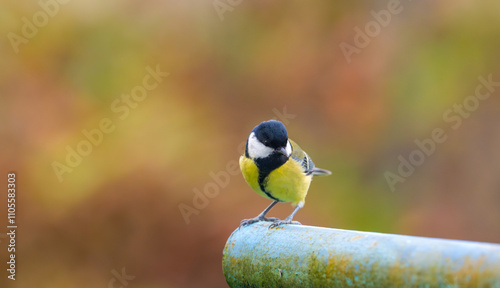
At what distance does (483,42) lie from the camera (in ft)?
23.5

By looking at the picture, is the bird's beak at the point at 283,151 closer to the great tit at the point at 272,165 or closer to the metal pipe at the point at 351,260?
the great tit at the point at 272,165

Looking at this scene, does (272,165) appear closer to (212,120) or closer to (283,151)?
(283,151)

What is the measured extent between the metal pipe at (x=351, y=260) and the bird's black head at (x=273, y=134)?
1.25m

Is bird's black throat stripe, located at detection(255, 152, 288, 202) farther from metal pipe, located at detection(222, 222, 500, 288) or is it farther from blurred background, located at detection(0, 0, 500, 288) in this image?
blurred background, located at detection(0, 0, 500, 288)

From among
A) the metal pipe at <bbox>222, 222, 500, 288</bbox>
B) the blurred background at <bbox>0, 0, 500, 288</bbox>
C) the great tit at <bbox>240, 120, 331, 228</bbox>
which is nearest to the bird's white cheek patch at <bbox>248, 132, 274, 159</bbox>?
the great tit at <bbox>240, 120, 331, 228</bbox>

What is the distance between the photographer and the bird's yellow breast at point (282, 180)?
3318 mm

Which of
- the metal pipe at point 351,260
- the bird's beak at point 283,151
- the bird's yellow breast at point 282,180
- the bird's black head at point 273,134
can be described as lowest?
the metal pipe at point 351,260

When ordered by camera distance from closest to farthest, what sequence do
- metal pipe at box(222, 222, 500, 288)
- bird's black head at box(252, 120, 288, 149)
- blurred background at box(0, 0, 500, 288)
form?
metal pipe at box(222, 222, 500, 288), bird's black head at box(252, 120, 288, 149), blurred background at box(0, 0, 500, 288)

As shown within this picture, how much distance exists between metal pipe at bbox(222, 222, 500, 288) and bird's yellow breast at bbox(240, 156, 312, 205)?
4.26 ft

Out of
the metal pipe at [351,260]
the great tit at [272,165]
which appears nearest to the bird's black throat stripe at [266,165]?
the great tit at [272,165]

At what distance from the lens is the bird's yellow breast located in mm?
3318

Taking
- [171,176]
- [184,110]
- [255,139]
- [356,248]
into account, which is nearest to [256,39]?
[184,110]

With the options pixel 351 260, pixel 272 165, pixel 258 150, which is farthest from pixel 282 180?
pixel 351 260

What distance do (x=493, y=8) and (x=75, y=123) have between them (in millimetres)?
4657
